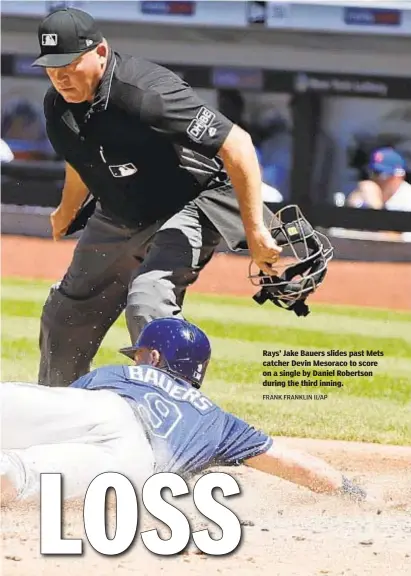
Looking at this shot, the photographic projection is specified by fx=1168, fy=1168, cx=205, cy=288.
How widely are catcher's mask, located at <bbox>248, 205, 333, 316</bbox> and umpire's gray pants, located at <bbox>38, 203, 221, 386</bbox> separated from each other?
0.29 m

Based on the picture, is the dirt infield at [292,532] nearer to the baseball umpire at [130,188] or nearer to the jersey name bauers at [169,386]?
the jersey name bauers at [169,386]

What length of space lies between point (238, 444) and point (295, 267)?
4.99ft

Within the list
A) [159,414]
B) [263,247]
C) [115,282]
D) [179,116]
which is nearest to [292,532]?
[159,414]

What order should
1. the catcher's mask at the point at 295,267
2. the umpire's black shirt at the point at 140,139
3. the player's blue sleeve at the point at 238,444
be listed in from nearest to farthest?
1. the player's blue sleeve at the point at 238,444
2. the umpire's black shirt at the point at 140,139
3. the catcher's mask at the point at 295,267

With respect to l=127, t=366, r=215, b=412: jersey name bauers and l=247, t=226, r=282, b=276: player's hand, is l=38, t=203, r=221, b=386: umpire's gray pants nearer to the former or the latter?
l=247, t=226, r=282, b=276: player's hand

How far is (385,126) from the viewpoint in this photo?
1577 cm

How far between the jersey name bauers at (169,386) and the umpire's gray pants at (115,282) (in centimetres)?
78

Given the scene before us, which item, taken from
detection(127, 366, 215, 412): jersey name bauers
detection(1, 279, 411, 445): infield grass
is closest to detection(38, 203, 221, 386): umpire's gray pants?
detection(127, 366, 215, 412): jersey name bauers

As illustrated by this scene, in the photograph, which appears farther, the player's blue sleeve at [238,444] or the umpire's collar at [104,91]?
the umpire's collar at [104,91]

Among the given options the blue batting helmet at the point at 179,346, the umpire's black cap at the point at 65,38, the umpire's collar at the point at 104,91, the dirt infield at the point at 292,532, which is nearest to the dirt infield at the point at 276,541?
the dirt infield at the point at 292,532

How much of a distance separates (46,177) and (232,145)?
1183cm

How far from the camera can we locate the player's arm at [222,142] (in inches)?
186

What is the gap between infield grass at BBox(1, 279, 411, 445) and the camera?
636cm

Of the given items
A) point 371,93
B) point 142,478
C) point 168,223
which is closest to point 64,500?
point 142,478
